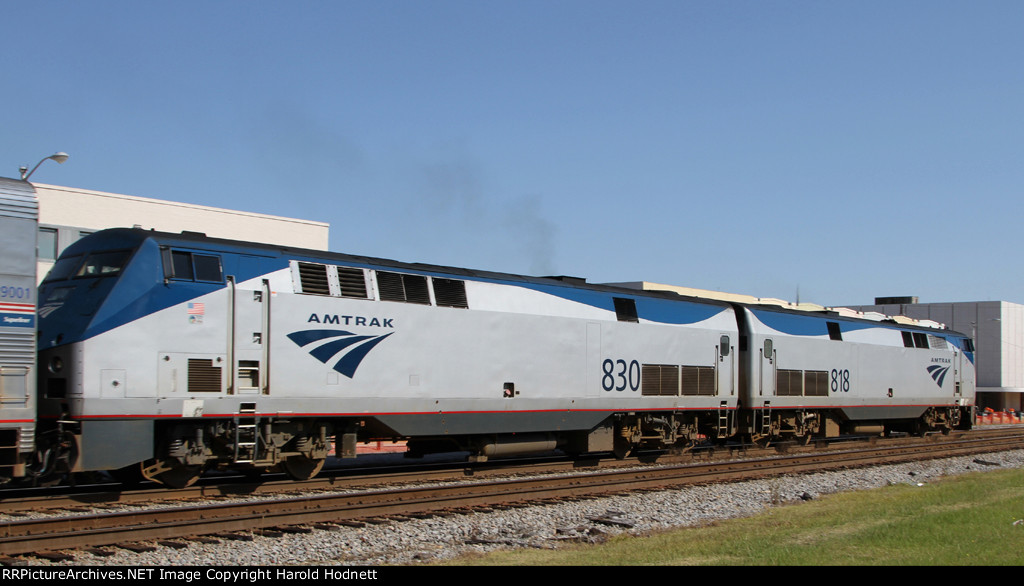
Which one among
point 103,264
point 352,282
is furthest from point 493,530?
point 103,264

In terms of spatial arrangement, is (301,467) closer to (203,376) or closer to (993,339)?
(203,376)

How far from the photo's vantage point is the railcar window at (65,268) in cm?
1463

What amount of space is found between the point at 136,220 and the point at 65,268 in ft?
69.0

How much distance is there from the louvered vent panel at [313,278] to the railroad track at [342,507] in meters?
3.50

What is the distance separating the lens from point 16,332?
40.3ft

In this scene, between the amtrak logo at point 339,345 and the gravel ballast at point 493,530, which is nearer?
the gravel ballast at point 493,530

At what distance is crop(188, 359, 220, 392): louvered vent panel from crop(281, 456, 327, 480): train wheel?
259 centimetres

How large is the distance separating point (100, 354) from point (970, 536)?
1235 cm

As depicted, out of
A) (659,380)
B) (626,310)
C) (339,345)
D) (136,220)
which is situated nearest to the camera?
(339,345)

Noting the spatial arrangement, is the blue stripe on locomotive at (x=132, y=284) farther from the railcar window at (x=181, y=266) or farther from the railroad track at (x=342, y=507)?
the railroad track at (x=342, y=507)

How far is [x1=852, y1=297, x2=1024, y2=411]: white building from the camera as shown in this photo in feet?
253

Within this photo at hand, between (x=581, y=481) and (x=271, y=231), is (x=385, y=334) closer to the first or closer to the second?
(x=581, y=481)

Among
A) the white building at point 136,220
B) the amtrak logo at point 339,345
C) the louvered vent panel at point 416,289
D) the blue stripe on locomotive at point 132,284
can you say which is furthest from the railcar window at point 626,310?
the white building at point 136,220

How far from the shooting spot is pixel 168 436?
46.4 ft
